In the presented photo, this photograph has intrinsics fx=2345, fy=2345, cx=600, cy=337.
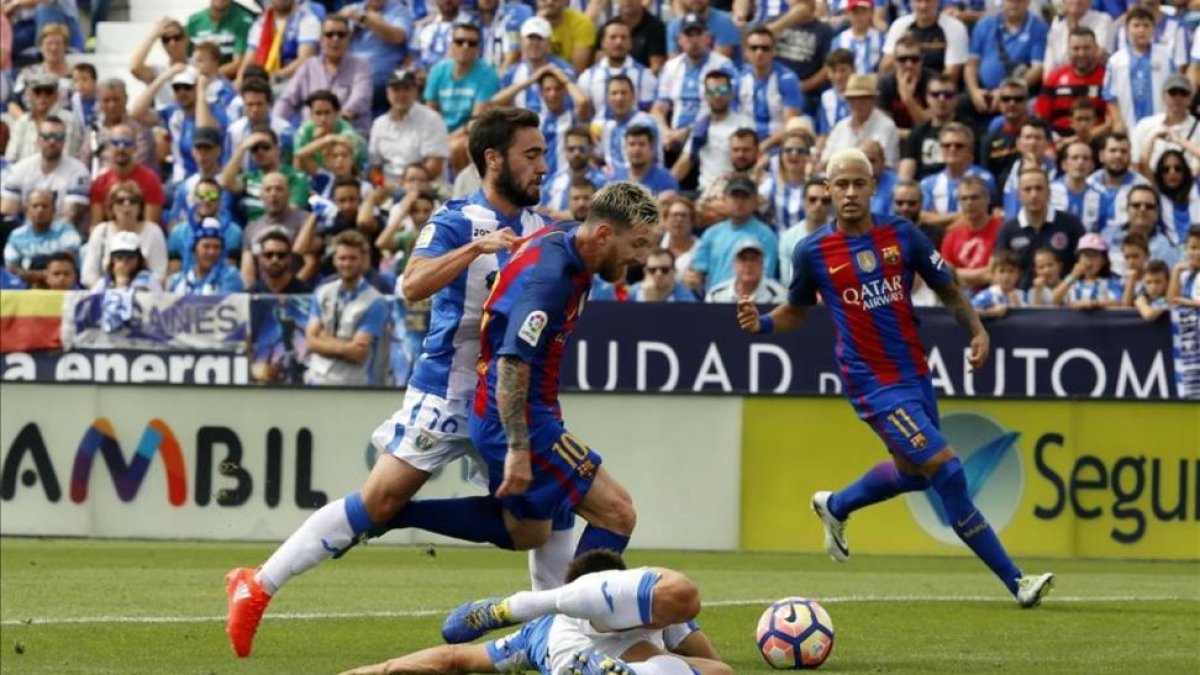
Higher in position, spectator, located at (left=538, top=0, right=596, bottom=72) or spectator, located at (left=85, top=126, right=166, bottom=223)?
spectator, located at (left=538, top=0, right=596, bottom=72)

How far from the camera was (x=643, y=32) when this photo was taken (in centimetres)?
2205

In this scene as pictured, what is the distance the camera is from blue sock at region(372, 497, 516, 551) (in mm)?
9344

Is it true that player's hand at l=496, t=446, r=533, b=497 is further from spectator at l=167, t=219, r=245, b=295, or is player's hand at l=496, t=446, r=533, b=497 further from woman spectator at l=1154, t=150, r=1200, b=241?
spectator at l=167, t=219, r=245, b=295

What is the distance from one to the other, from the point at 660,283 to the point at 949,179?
269 centimetres

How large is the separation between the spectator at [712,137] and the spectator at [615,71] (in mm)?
842

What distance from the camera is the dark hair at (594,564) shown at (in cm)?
823

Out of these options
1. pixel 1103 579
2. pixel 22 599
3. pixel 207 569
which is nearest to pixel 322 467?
pixel 207 569

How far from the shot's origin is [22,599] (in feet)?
42.2

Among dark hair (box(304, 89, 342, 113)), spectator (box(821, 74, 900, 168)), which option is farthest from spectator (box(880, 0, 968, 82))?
dark hair (box(304, 89, 342, 113))

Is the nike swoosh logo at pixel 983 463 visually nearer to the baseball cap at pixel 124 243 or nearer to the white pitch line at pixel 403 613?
the white pitch line at pixel 403 613

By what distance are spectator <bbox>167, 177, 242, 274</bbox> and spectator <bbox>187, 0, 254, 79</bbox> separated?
2695 mm

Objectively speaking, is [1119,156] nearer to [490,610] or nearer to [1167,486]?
[1167,486]

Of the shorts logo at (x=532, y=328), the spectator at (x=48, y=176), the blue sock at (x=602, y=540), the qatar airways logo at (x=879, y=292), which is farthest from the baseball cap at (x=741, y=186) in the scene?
the shorts logo at (x=532, y=328)

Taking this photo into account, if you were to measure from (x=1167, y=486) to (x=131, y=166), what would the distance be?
10.3 meters
